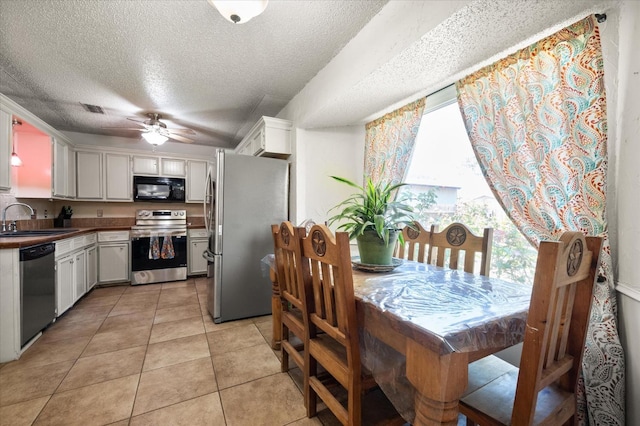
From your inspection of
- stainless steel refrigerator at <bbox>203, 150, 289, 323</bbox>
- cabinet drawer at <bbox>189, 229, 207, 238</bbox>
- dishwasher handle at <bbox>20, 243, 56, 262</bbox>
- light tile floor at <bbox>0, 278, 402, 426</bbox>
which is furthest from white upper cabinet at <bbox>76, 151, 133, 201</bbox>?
stainless steel refrigerator at <bbox>203, 150, 289, 323</bbox>

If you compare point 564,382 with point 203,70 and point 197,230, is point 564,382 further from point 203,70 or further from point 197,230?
point 197,230

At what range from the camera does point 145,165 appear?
14.0 feet

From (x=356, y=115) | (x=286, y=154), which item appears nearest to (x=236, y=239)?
(x=286, y=154)

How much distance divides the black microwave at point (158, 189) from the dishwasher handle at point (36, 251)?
6.04ft

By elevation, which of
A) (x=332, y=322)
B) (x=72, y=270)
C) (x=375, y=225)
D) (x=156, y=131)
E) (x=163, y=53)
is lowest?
(x=72, y=270)

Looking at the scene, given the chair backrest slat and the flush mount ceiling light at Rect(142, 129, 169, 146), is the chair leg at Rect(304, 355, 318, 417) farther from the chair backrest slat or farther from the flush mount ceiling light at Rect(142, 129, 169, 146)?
the flush mount ceiling light at Rect(142, 129, 169, 146)

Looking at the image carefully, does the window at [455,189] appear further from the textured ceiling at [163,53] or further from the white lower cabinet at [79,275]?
the white lower cabinet at [79,275]

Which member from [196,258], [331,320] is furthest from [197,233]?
[331,320]

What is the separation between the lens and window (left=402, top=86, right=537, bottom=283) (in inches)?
67.7

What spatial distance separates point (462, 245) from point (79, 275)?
411 cm

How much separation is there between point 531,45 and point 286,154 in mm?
2286

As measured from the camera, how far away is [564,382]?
98 cm

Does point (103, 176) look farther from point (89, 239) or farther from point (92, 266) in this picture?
point (92, 266)

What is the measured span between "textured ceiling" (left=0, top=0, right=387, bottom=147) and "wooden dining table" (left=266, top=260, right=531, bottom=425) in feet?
5.79
